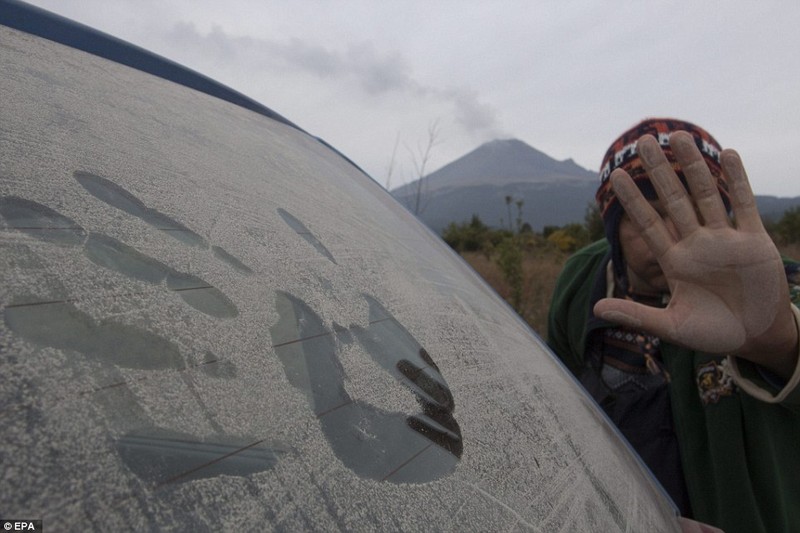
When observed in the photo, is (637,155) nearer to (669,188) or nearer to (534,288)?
(669,188)

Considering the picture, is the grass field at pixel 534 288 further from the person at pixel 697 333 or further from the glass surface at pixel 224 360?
the glass surface at pixel 224 360

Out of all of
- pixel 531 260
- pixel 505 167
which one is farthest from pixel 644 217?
pixel 505 167

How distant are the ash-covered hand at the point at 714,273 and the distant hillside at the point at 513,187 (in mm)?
115250

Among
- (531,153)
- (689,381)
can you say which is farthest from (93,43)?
(531,153)

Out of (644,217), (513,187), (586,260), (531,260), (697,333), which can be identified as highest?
(513,187)

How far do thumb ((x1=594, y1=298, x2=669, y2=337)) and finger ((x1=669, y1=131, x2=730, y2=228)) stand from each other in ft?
0.80

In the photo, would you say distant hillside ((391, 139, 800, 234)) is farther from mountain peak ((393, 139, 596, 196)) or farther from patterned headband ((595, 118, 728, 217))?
patterned headband ((595, 118, 728, 217))

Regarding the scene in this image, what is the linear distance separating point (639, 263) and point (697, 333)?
0.64 meters

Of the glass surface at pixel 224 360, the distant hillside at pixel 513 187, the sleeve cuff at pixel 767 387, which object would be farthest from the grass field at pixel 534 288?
the distant hillside at pixel 513 187

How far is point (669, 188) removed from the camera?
1.26 m

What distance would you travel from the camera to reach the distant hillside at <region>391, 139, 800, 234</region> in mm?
136000

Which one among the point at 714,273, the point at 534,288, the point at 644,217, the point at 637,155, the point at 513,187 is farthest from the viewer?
the point at 513,187

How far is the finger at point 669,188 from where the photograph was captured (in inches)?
49.2

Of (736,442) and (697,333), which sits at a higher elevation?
(697,333)
